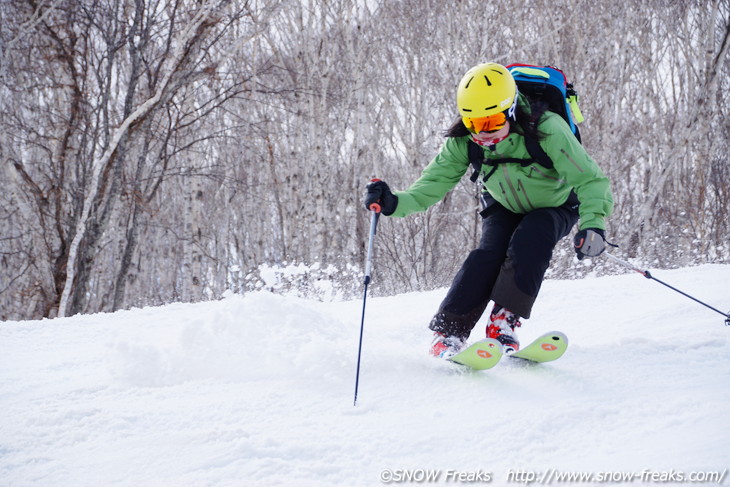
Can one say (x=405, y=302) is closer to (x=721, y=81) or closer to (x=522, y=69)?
(x=522, y=69)

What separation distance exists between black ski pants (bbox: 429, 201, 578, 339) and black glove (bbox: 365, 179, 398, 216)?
18.4 inches

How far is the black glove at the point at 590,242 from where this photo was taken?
7.33ft

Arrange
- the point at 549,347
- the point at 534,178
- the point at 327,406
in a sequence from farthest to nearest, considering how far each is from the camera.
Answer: the point at 534,178, the point at 549,347, the point at 327,406

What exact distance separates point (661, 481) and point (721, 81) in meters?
15.6

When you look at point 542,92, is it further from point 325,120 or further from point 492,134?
point 325,120

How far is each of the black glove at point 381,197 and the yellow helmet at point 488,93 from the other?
1.81 ft

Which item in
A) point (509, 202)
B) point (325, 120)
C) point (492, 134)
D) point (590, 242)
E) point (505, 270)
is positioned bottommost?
point (505, 270)

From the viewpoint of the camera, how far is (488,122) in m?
2.30

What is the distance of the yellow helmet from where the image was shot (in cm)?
226

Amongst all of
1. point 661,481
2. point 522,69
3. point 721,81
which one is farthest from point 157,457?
point 721,81

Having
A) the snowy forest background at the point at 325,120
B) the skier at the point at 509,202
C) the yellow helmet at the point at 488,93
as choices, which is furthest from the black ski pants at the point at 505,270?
the snowy forest background at the point at 325,120

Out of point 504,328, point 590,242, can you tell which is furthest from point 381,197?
point 590,242

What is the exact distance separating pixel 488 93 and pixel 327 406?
4.73 ft

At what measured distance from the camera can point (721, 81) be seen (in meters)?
13.5
